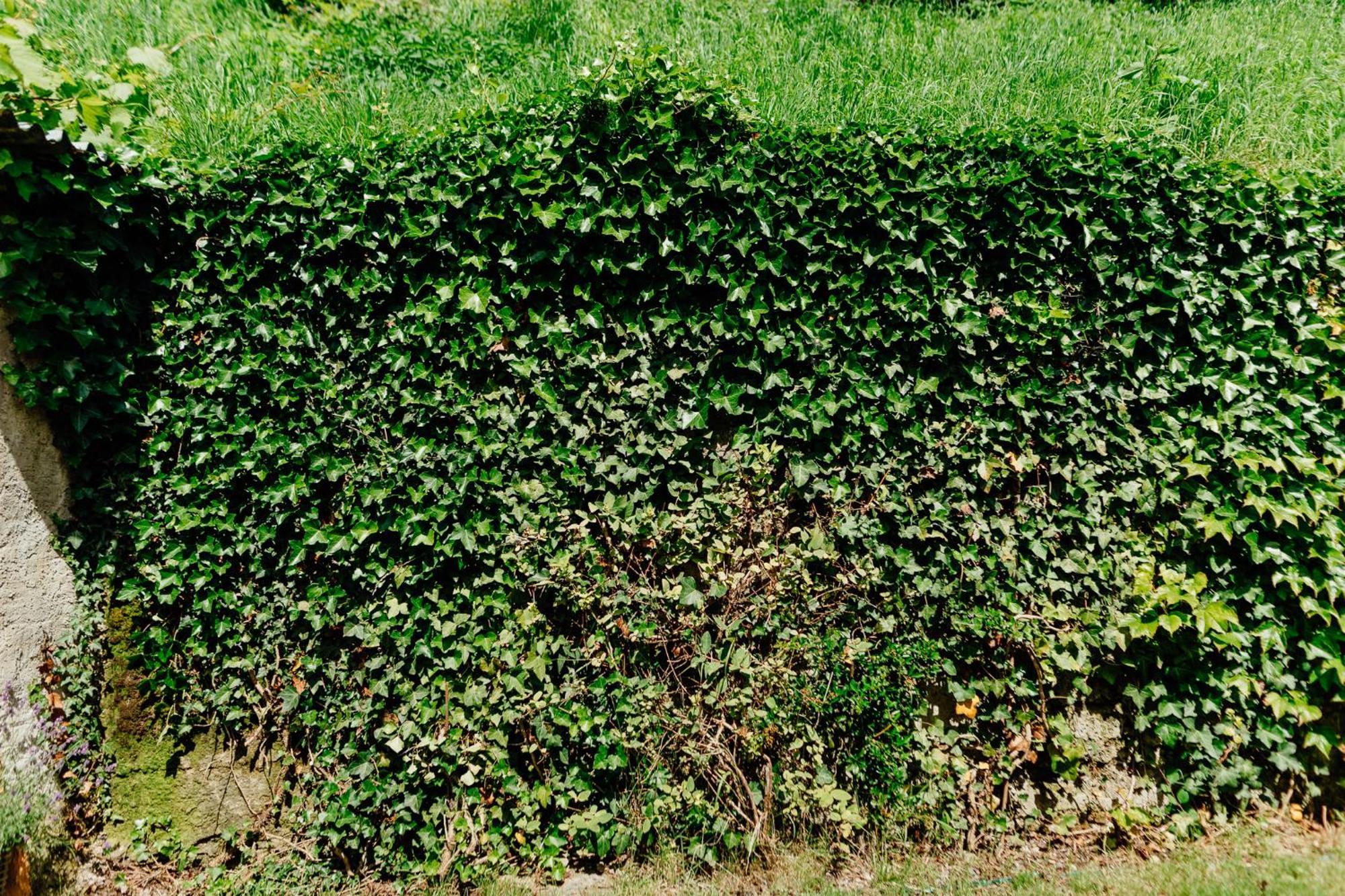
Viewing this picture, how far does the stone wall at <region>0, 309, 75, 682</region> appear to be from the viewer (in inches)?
135

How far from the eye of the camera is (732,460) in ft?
11.8

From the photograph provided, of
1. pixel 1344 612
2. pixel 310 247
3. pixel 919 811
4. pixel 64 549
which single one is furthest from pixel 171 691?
pixel 1344 612

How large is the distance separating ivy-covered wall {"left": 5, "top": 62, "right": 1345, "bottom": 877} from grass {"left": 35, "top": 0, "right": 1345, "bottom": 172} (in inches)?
22.3

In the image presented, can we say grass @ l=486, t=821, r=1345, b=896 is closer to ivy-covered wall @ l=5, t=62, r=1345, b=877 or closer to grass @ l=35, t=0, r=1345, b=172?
ivy-covered wall @ l=5, t=62, r=1345, b=877

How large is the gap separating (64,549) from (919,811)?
185 inches

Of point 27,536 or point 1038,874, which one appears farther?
point 27,536

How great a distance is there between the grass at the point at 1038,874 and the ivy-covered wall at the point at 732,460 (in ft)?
0.55

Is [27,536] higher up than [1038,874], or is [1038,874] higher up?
[27,536]

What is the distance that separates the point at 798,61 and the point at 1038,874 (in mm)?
5372

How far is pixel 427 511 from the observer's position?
3494mm

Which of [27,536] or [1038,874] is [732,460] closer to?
[1038,874]

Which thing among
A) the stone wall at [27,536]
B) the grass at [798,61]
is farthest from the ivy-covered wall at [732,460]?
the grass at [798,61]

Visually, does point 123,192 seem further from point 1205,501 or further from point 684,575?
point 1205,501

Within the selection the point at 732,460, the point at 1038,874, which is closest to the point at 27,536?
the point at 732,460
